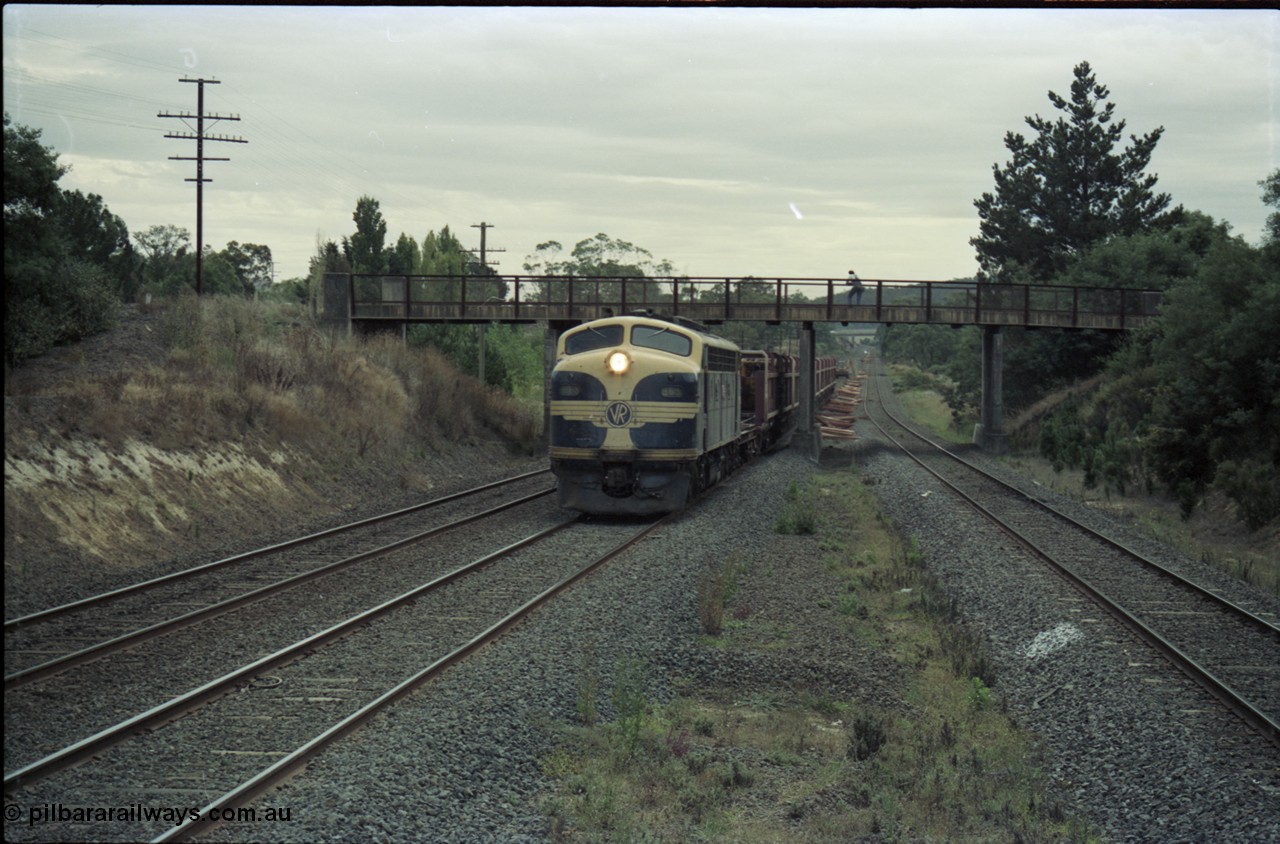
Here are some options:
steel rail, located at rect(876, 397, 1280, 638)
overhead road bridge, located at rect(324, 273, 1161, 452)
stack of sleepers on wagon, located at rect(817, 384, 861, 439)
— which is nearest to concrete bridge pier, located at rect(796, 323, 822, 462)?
overhead road bridge, located at rect(324, 273, 1161, 452)

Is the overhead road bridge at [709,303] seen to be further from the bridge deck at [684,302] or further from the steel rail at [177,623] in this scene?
the steel rail at [177,623]

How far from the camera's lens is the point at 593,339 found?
824 inches

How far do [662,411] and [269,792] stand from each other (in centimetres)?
1305

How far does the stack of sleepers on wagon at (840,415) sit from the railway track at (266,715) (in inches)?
1318

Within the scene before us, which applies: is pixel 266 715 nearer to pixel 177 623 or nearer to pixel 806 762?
pixel 177 623

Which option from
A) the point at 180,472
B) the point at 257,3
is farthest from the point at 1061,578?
the point at 180,472

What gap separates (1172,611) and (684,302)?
23.1m

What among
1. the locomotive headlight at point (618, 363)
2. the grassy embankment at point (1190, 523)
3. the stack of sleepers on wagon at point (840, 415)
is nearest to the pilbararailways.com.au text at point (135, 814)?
the locomotive headlight at point (618, 363)

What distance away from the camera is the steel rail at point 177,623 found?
9.53 metres

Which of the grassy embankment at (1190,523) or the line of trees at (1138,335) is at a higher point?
the line of trees at (1138,335)

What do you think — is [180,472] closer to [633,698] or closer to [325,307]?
[633,698]

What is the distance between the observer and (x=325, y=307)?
113 ft

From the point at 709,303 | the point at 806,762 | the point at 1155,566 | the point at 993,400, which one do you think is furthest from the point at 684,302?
the point at 806,762

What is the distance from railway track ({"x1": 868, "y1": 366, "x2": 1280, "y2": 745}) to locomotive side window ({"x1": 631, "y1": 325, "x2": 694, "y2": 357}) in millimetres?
6836
